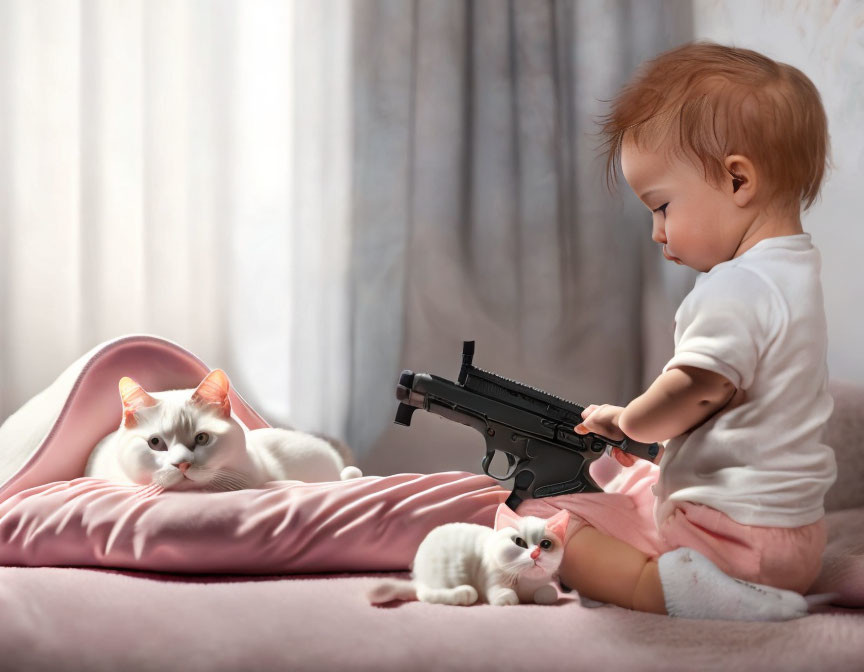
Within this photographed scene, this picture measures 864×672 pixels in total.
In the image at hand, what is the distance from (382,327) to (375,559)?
1.12m

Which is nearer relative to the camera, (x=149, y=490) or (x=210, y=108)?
(x=149, y=490)

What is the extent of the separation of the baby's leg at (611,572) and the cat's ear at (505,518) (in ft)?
0.21

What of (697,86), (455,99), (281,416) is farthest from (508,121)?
(697,86)

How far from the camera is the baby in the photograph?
88 cm

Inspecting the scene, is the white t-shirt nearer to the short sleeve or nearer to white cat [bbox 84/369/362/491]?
the short sleeve

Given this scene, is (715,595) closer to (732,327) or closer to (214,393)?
(732,327)

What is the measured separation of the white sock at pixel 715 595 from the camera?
86 cm

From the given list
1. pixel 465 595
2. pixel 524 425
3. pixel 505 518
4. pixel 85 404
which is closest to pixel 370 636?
pixel 465 595

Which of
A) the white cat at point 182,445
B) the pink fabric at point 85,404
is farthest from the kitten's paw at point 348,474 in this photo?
the pink fabric at point 85,404

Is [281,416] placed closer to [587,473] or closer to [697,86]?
[587,473]

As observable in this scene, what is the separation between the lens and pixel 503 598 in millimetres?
892

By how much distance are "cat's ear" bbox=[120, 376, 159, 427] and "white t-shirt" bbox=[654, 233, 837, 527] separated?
69cm

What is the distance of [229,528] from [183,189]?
4.21ft

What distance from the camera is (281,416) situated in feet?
6.89
